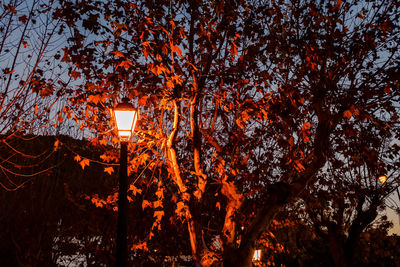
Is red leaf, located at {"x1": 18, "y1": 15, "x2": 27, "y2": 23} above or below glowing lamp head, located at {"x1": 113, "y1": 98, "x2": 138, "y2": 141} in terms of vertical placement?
above

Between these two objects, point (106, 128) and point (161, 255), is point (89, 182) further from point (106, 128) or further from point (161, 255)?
point (106, 128)

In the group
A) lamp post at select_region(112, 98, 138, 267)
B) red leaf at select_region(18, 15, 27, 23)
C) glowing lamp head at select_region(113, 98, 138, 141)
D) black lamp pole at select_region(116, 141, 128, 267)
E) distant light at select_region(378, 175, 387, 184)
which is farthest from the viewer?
distant light at select_region(378, 175, 387, 184)

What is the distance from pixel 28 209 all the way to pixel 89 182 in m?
6.01

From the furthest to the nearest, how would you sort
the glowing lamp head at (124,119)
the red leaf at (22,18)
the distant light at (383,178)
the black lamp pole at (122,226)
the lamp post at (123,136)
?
1. the distant light at (383,178)
2. the red leaf at (22,18)
3. the glowing lamp head at (124,119)
4. the lamp post at (123,136)
5. the black lamp pole at (122,226)

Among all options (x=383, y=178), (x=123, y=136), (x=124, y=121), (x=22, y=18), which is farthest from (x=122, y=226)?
(x=383, y=178)

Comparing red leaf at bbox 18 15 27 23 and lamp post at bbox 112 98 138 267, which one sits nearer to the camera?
lamp post at bbox 112 98 138 267

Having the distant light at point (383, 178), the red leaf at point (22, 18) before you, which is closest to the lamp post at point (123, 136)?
the red leaf at point (22, 18)

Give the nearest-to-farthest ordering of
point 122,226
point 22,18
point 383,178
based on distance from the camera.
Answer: point 122,226 < point 22,18 < point 383,178

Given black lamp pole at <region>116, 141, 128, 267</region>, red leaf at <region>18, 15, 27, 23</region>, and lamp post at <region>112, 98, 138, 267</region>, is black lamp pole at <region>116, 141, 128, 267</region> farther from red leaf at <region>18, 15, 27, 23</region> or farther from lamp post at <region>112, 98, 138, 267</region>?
red leaf at <region>18, 15, 27, 23</region>

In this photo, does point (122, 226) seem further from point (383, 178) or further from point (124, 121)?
point (383, 178)

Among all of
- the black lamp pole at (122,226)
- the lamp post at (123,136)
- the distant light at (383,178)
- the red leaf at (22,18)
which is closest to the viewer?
the black lamp pole at (122,226)

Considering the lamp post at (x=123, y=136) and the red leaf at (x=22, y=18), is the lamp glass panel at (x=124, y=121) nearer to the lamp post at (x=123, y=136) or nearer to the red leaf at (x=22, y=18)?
the lamp post at (x=123, y=136)

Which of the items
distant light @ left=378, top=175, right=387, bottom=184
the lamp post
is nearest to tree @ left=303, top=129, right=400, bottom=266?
distant light @ left=378, top=175, right=387, bottom=184

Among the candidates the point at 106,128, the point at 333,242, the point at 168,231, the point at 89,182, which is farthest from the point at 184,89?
the point at 89,182
